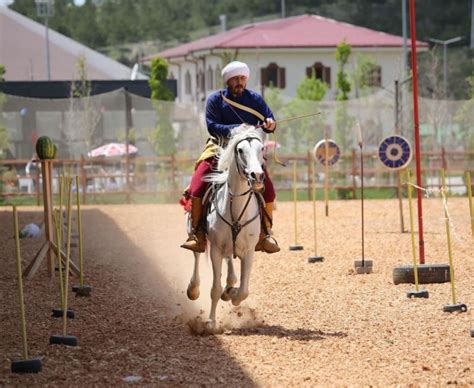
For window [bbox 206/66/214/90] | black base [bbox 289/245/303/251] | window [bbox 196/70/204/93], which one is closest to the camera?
black base [bbox 289/245/303/251]

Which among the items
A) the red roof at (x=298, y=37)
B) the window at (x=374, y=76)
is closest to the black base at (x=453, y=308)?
the window at (x=374, y=76)

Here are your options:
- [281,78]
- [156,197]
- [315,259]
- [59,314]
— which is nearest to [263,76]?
[281,78]

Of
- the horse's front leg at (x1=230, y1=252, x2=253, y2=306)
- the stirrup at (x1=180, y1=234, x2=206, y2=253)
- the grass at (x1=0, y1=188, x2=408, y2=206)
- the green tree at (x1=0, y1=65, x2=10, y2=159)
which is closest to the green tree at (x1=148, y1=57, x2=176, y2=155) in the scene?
the grass at (x1=0, y1=188, x2=408, y2=206)

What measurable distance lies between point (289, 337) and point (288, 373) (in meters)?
1.71

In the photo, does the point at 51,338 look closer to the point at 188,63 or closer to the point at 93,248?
the point at 93,248

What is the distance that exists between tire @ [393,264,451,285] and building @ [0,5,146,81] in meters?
36.1

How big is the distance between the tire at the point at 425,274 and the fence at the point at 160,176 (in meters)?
19.9

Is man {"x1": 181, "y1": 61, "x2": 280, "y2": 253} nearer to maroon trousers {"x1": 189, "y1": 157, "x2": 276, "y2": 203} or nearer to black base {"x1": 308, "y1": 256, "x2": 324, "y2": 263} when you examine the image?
maroon trousers {"x1": 189, "y1": 157, "x2": 276, "y2": 203}

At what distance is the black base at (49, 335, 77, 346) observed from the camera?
426 inches

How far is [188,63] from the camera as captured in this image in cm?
6606

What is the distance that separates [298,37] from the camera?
64562 millimetres

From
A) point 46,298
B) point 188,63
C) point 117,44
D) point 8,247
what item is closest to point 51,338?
point 46,298

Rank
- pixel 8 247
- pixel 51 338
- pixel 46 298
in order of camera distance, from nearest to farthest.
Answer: pixel 51 338, pixel 46 298, pixel 8 247

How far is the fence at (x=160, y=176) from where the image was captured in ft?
117
